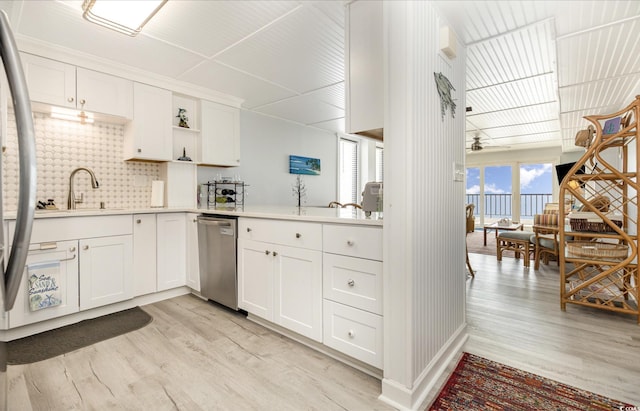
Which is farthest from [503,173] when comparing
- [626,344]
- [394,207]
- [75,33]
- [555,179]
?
[75,33]

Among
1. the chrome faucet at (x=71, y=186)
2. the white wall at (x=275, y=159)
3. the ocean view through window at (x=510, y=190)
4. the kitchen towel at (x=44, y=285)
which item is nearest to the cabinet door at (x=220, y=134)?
the white wall at (x=275, y=159)

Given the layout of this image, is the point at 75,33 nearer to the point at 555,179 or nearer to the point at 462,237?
the point at 462,237

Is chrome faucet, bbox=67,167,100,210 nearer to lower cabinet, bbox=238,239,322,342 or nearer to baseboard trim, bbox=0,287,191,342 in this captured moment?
baseboard trim, bbox=0,287,191,342

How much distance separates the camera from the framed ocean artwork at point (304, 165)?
510 cm

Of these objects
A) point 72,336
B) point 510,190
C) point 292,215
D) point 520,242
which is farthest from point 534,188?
point 72,336

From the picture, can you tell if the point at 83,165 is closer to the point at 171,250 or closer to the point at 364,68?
the point at 171,250

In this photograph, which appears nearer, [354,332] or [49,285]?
[354,332]

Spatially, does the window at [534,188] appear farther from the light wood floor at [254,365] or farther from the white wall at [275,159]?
the light wood floor at [254,365]

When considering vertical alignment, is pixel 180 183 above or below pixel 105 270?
above

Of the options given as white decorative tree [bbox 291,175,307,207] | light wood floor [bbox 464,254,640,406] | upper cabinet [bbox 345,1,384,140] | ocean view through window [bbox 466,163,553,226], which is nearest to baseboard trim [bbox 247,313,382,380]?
light wood floor [bbox 464,254,640,406]

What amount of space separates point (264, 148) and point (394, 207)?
137 inches

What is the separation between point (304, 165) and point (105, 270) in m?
3.31

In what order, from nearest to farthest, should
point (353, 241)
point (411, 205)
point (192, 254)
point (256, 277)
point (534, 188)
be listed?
point (411, 205) < point (353, 241) < point (256, 277) < point (192, 254) < point (534, 188)

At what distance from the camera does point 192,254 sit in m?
3.15
